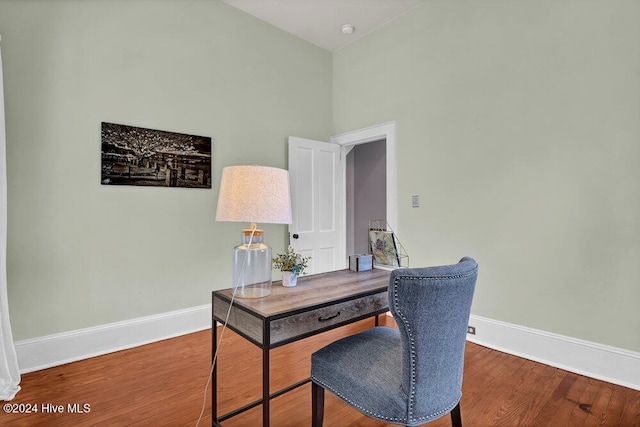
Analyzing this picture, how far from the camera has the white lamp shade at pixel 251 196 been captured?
1535mm

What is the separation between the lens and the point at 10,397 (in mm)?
2014

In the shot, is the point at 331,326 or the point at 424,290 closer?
the point at 424,290

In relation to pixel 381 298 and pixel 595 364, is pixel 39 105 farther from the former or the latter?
pixel 595 364

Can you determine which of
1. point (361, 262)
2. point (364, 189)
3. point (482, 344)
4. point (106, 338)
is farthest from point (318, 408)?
point (364, 189)

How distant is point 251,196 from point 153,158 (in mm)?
1895

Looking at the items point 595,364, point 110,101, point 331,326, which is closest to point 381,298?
point 331,326

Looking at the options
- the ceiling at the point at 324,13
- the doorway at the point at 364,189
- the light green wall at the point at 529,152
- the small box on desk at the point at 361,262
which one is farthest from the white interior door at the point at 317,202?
the small box on desk at the point at 361,262

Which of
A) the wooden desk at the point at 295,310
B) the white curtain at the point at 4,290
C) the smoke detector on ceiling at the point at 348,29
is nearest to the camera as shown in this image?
the wooden desk at the point at 295,310

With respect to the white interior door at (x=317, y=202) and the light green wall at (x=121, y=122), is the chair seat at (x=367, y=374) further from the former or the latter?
the white interior door at (x=317, y=202)

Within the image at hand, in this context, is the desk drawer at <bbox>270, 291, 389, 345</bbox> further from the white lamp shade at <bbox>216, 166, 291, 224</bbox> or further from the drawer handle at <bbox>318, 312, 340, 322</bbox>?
the white lamp shade at <bbox>216, 166, 291, 224</bbox>

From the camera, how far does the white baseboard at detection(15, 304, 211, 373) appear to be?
2393mm

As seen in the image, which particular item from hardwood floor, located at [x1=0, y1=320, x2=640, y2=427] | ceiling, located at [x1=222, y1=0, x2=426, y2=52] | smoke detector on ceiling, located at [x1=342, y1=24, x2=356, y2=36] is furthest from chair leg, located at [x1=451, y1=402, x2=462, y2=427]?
smoke detector on ceiling, located at [x1=342, y1=24, x2=356, y2=36]

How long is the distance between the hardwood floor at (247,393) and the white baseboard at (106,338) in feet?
0.27

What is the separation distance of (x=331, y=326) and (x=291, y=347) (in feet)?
4.50
